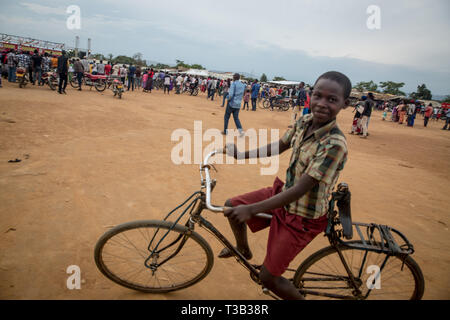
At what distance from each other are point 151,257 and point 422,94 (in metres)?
70.6

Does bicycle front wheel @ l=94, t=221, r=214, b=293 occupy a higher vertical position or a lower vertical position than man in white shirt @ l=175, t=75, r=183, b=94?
lower

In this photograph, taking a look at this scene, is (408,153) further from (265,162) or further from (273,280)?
(273,280)

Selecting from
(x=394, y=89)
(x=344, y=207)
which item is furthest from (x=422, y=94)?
(x=344, y=207)

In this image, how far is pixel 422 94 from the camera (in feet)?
183

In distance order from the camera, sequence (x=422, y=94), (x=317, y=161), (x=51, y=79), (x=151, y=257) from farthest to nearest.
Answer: (x=422, y=94)
(x=51, y=79)
(x=151, y=257)
(x=317, y=161)

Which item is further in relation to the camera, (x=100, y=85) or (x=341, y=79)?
(x=100, y=85)

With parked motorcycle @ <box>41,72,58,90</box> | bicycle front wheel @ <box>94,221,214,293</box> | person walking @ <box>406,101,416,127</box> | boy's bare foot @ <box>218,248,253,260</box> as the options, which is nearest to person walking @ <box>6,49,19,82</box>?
parked motorcycle @ <box>41,72,58,90</box>

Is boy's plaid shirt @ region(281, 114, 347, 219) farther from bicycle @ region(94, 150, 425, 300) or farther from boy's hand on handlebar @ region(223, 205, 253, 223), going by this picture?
boy's hand on handlebar @ region(223, 205, 253, 223)

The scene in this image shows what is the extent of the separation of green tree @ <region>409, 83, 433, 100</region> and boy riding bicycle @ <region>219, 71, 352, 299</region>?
6555 cm

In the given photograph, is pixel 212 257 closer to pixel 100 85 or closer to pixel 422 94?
pixel 100 85

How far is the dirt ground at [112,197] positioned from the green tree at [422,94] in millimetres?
59943

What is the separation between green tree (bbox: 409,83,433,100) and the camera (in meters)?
54.6
